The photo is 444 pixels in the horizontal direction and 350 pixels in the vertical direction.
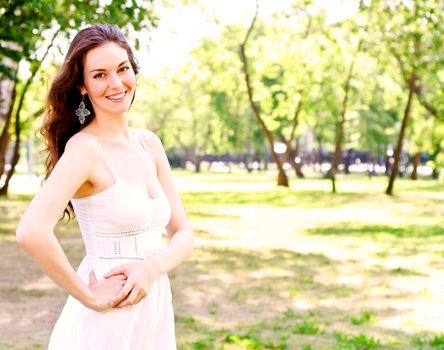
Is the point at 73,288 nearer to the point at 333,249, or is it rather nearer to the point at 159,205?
the point at 159,205

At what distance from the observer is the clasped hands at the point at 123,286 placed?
243cm

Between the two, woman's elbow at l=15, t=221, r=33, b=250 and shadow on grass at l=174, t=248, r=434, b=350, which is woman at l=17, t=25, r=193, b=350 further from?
shadow on grass at l=174, t=248, r=434, b=350

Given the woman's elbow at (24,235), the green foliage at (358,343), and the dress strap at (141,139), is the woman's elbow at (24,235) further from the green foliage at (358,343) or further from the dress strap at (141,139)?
the green foliage at (358,343)

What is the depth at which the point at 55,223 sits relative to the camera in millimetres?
2355

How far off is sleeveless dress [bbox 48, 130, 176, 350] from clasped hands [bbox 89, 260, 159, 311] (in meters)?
0.08

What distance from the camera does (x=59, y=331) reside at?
2.66 m

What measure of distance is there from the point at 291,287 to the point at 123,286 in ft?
25.5

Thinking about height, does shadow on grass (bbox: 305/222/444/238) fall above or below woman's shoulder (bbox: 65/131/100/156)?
below

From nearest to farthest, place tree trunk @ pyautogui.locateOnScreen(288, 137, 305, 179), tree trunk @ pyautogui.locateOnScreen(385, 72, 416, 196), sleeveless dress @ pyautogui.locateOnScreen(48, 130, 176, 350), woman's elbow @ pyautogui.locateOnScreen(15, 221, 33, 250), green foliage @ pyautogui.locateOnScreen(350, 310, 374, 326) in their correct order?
woman's elbow @ pyautogui.locateOnScreen(15, 221, 33, 250) < sleeveless dress @ pyautogui.locateOnScreen(48, 130, 176, 350) < green foliage @ pyautogui.locateOnScreen(350, 310, 374, 326) < tree trunk @ pyautogui.locateOnScreen(385, 72, 416, 196) < tree trunk @ pyautogui.locateOnScreen(288, 137, 305, 179)

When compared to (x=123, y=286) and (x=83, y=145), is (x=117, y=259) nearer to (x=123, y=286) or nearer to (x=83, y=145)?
(x=123, y=286)

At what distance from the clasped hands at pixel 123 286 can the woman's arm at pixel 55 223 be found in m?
0.02

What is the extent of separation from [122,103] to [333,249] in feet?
39.0

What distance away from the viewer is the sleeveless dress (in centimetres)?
252

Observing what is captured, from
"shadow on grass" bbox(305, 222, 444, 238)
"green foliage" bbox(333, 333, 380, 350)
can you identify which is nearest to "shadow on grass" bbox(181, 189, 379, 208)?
"shadow on grass" bbox(305, 222, 444, 238)
